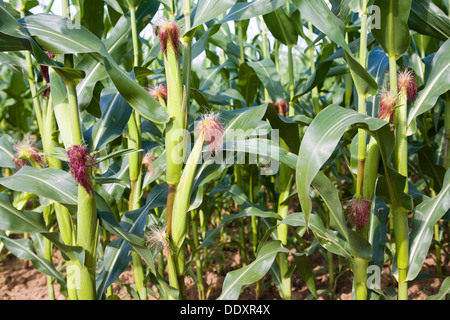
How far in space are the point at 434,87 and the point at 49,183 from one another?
1.59 metres

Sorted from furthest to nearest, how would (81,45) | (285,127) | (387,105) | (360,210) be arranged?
(285,127)
(360,210)
(387,105)
(81,45)

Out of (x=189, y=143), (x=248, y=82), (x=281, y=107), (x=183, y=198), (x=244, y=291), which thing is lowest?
(x=244, y=291)

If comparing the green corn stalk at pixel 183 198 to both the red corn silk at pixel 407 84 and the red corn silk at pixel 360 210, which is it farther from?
the red corn silk at pixel 407 84

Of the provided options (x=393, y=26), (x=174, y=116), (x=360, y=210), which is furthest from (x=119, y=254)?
(x=393, y=26)

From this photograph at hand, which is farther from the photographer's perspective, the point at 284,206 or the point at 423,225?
the point at 284,206

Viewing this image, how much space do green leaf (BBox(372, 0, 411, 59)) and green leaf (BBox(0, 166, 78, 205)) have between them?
A: 1.35 meters

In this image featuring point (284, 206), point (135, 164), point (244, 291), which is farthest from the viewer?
point (244, 291)

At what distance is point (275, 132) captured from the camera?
6.22 feet

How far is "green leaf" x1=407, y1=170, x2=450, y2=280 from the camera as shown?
167 centimetres

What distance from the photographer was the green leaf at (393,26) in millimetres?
1485

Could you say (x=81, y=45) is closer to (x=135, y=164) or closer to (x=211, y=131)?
(x=211, y=131)

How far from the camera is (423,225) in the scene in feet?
5.56
